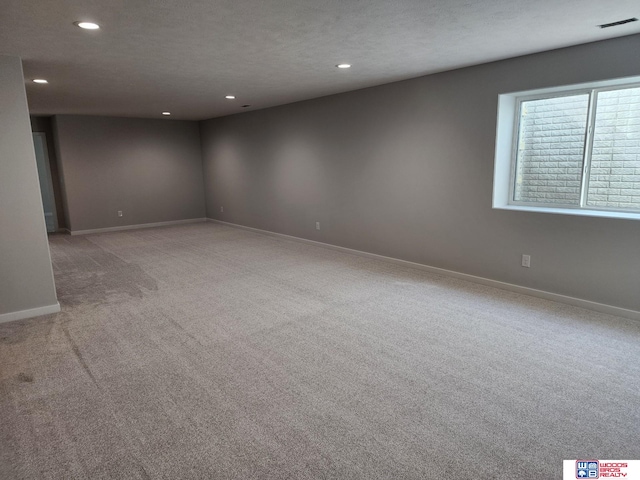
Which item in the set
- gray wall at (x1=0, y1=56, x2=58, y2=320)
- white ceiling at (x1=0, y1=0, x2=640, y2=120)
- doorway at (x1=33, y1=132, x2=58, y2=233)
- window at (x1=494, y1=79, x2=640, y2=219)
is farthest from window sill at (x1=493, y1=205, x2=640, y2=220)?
doorway at (x1=33, y1=132, x2=58, y2=233)

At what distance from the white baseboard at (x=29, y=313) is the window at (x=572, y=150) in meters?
4.60

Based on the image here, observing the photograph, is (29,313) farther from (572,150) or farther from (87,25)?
(572,150)

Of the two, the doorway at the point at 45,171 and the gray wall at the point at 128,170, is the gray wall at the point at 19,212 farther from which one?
the doorway at the point at 45,171

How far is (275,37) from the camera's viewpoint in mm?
3008

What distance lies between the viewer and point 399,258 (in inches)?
205

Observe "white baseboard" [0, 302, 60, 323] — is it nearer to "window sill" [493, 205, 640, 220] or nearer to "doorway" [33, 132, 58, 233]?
"window sill" [493, 205, 640, 220]

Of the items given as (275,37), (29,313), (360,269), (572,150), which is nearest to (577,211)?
(572,150)

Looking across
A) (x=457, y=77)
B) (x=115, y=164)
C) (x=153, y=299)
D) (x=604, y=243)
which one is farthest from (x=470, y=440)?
(x=115, y=164)

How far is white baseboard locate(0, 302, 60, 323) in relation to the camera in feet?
11.7

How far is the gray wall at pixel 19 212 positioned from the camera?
11.0ft

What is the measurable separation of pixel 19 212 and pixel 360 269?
3.64 metres

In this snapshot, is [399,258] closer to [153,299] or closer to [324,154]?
[324,154]

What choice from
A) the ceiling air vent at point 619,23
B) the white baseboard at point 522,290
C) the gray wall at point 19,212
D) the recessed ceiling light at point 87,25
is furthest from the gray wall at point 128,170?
the ceiling air vent at point 619,23

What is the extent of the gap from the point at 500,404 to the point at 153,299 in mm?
3325
